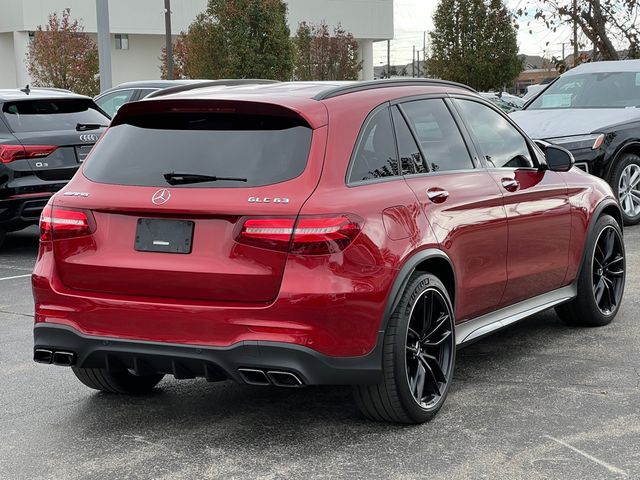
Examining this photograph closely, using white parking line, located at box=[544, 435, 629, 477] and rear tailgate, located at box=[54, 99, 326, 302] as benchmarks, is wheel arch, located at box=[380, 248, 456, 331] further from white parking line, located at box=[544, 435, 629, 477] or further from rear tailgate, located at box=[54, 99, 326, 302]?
white parking line, located at box=[544, 435, 629, 477]

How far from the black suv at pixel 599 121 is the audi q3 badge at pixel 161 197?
783 centimetres

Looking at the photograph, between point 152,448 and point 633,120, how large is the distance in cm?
901

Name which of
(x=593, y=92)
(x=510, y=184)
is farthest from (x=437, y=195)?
(x=593, y=92)

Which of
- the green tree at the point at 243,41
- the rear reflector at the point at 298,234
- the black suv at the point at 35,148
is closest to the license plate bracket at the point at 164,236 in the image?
the rear reflector at the point at 298,234

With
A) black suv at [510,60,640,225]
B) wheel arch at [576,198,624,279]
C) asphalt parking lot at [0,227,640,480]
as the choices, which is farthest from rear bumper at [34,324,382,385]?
black suv at [510,60,640,225]

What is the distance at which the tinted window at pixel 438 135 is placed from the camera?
5.57 m

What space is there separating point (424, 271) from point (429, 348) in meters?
0.37

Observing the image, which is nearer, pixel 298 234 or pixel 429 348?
pixel 298 234

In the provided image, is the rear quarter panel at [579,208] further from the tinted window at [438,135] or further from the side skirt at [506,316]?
the tinted window at [438,135]

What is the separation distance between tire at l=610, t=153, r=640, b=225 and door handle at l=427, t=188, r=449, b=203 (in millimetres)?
7161

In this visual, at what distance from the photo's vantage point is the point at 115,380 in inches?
225

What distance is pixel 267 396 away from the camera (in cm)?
571

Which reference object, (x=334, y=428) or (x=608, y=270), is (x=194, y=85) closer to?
(x=334, y=428)

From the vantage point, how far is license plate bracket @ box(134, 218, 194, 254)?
4781 mm
